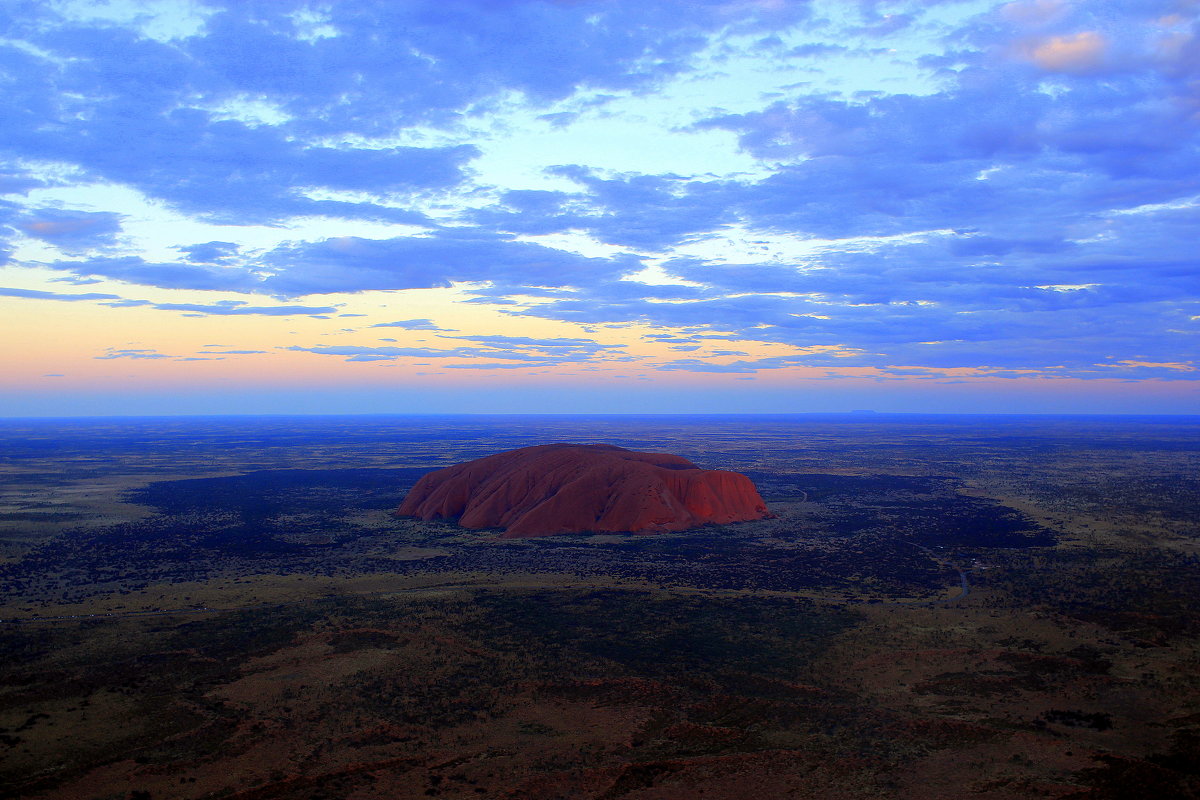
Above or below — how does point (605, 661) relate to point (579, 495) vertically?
below

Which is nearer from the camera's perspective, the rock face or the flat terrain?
the flat terrain

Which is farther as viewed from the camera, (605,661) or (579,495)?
(579,495)

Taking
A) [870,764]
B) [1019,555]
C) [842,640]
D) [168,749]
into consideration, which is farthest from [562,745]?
[1019,555]

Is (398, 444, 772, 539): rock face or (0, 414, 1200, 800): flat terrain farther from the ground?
(398, 444, 772, 539): rock face

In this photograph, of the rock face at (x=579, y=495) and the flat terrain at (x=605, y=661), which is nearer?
the flat terrain at (x=605, y=661)

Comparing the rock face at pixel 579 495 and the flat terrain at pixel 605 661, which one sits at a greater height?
the rock face at pixel 579 495
